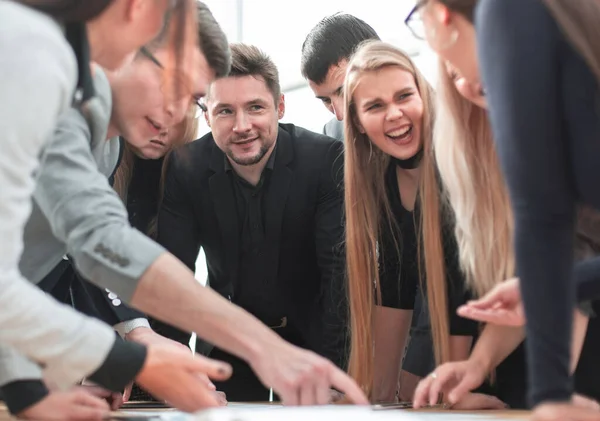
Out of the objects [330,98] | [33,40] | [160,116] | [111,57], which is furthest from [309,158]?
[33,40]

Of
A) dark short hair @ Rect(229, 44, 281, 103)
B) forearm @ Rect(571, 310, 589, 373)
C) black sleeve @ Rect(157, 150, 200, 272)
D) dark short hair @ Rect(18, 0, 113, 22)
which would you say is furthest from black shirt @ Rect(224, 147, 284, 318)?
dark short hair @ Rect(18, 0, 113, 22)

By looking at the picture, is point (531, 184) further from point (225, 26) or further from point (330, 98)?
point (225, 26)

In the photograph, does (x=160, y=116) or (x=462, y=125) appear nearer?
(x=462, y=125)

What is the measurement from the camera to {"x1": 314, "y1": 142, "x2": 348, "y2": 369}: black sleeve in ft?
7.27

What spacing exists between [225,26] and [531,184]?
3529mm

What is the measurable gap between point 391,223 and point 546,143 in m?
1.10

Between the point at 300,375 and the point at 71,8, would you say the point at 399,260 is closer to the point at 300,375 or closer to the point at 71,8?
the point at 300,375

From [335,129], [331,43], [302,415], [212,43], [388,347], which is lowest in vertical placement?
[388,347]

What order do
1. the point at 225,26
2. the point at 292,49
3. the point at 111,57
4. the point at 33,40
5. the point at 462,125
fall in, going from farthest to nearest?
the point at 225,26, the point at 292,49, the point at 462,125, the point at 111,57, the point at 33,40

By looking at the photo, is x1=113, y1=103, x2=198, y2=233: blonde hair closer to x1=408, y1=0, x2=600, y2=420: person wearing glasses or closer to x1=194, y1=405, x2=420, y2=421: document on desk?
x1=194, y1=405, x2=420, y2=421: document on desk

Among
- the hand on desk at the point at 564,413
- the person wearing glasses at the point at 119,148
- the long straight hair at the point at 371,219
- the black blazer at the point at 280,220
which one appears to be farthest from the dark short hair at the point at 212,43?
the hand on desk at the point at 564,413

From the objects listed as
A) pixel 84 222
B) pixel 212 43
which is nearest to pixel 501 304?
pixel 84 222

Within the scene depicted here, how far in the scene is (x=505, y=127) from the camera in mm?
897

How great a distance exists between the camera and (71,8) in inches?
36.3
